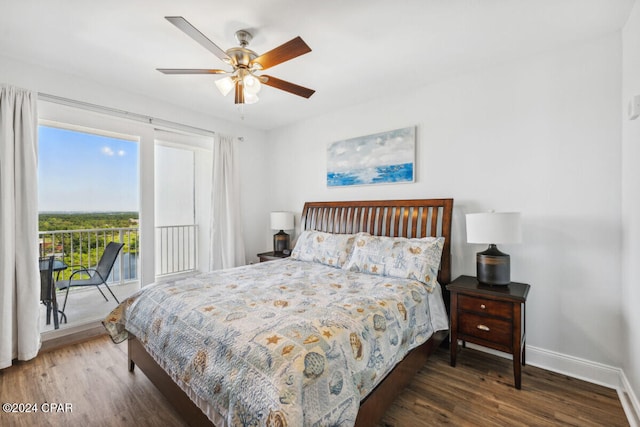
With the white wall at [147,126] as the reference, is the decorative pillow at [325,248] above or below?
below

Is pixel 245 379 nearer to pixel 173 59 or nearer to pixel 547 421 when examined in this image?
pixel 547 421

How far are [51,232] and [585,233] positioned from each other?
214 inches

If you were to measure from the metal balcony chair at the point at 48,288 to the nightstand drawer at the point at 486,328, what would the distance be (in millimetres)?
3781

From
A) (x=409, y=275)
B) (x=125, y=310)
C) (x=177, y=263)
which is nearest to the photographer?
(x=125, y=310)

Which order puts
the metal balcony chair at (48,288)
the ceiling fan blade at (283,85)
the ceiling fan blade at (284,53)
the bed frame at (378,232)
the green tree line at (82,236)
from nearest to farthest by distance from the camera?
the bed frame at (378,232)
the ceiling fan blade at (284,53)
the ceiling fan blade at (283,85)
the metal balcony chair at (48,288)
the green tree line at (82,236)

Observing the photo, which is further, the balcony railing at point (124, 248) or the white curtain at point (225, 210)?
the white curtain at point (225, 210)

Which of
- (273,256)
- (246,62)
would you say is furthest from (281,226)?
(246,62)

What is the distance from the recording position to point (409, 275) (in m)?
2.42

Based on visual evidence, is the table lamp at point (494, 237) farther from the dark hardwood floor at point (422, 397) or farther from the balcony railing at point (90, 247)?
the balcony railing at point (90, 247)

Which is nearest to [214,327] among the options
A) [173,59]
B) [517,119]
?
[173,59]

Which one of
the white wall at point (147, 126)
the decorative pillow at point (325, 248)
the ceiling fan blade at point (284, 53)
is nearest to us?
the ceiling fan blade at point (284, 53)

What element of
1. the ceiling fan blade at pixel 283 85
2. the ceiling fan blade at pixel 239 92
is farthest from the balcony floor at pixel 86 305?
the ceiling fan blade at pixel 283 85

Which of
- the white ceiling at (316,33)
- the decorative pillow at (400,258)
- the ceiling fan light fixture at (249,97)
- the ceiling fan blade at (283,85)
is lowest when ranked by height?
the decorative pillow at (400,258)

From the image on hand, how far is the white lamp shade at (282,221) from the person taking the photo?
4023mm
